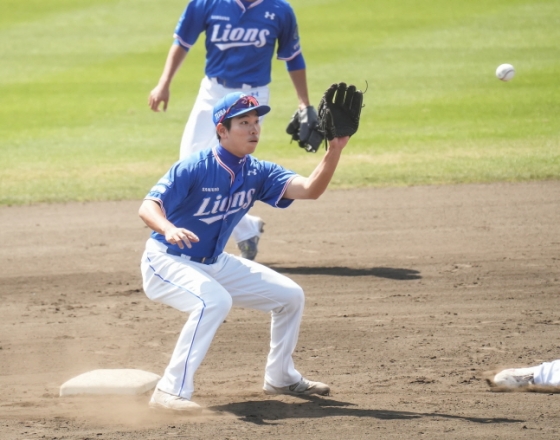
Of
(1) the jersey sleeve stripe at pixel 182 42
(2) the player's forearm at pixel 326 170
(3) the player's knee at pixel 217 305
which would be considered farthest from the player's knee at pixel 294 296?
(1) the jersey sleeve stripe at pixel 182 42

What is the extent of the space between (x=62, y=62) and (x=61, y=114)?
3456mm

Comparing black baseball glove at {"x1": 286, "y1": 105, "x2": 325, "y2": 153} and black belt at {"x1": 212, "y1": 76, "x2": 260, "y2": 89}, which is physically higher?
black belt at {"x1": 212, "y1": 76, "x2": 260, "y2": 89}

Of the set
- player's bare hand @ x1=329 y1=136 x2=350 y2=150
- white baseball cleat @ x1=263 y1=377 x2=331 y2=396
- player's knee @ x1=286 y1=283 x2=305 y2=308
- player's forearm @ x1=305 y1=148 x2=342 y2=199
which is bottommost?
white baseball cleat @ x1=263 y1=377 x2=331 y2=396

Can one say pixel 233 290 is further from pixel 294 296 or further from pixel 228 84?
pixel 228 84

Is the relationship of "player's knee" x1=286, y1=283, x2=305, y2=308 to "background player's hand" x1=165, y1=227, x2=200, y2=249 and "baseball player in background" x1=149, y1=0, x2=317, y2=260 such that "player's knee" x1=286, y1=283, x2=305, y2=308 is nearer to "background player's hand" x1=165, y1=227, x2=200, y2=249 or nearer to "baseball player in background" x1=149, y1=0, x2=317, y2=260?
"background player's hand" x1=165, y1=227, x2=200, y2=249

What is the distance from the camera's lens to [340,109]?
5.19 meters

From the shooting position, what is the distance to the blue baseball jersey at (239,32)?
8.05m

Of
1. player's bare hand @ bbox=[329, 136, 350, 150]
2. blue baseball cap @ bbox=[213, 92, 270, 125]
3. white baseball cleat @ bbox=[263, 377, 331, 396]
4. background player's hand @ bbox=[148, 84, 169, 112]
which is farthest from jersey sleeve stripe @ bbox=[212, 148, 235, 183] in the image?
background player's hand @ bbox=[148, 84, 169, 112]

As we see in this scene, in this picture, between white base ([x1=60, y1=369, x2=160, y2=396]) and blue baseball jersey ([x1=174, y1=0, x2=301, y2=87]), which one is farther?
blue baseball jersey ([x1=174, y1=0, x2=301, y2=87])

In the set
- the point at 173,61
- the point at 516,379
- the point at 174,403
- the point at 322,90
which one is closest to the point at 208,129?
the point at 173,61

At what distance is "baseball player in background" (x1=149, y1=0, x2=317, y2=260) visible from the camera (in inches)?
316

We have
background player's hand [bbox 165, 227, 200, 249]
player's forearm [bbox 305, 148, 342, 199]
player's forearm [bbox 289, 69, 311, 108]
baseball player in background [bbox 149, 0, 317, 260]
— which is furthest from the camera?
player's forearm [bbox 289, 69, 311, 108]

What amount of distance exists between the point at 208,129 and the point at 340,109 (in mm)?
2930

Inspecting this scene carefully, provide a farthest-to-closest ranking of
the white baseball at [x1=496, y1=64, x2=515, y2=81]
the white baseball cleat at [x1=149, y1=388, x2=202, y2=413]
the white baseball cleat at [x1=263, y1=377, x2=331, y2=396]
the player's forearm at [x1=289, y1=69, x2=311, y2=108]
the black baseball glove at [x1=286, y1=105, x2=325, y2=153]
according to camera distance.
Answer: the white baseball at [x1=496, y1=64, x2=515, y2=81] → the player's forearm at [x1=289, y1=69, x2=311, y2=108] → the black baseball glove at [x1=286, y1=105, x2=325, y2=153] → the white baseball cleat at [x1=263, y1=377, x2=331, y2=396] → the white baseball cleat at [x1=149, y1=388, x2=202, y2=413]
